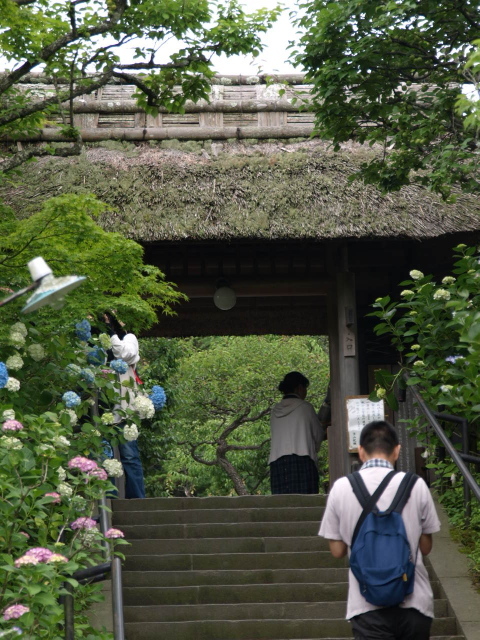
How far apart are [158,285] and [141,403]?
1.26m

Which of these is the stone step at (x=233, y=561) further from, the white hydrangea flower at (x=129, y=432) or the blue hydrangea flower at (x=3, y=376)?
the blue hydrangea flower at (x=3, y=376)

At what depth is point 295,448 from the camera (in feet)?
29.3

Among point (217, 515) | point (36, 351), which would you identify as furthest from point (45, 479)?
point (217, 515)

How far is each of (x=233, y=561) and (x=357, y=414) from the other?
9.16ft

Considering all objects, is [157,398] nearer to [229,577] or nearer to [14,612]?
[229,577]

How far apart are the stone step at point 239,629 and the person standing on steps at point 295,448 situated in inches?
136

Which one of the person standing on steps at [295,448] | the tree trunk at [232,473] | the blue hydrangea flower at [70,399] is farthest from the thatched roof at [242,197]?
the tree trunk at [232,473]

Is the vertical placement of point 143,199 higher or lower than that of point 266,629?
higher

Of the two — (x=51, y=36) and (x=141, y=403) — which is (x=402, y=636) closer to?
(x=141, y=403)

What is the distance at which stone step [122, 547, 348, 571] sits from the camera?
6.25 m

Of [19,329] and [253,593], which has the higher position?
[19,329]

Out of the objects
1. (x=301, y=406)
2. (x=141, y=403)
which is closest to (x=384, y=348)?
(x=301, y=406)

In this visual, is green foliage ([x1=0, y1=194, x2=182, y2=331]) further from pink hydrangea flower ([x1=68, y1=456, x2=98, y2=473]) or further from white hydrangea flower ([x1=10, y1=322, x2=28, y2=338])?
pink hydrangea flower ([x1=68, y1=456, x2=98, y2=473])

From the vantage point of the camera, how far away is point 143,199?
898cm
